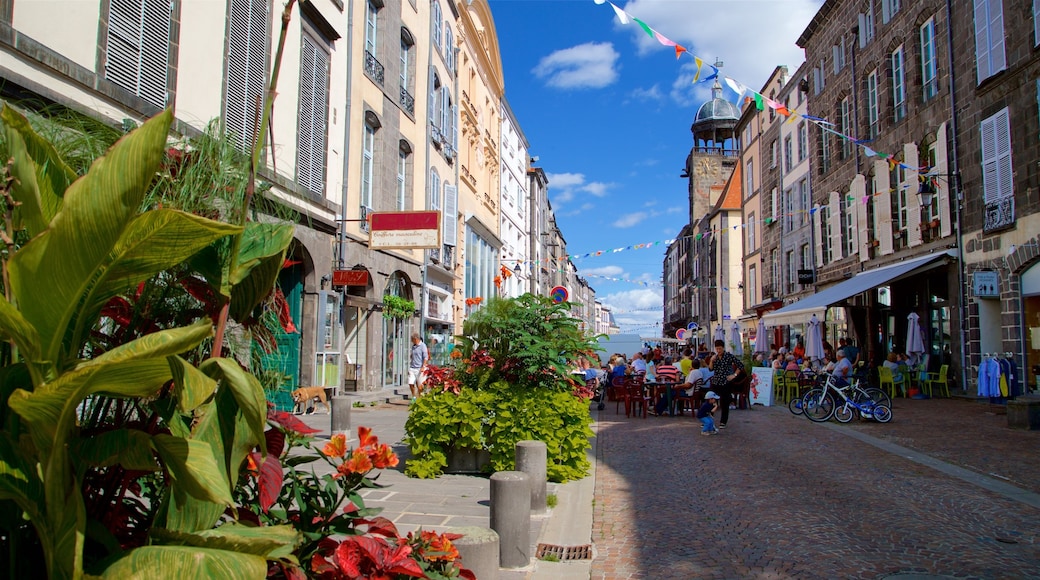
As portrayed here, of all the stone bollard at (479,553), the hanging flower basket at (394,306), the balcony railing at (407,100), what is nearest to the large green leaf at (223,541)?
the stone bollard at (479,553)

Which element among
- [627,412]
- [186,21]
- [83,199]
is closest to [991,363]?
[627,412]

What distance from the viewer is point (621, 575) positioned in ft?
14.8

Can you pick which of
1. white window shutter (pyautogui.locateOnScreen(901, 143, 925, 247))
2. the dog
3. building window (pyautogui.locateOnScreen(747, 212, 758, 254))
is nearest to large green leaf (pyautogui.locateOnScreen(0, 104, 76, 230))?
the dog

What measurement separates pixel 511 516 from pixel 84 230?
358cm

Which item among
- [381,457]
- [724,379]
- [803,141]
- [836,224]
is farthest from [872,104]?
[381,457]

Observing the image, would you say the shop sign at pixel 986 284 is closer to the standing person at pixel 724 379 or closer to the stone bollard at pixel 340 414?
the standing person at pixel 724 379

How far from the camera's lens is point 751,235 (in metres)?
36.9

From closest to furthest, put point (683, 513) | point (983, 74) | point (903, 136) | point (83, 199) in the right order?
point (83, 199)
point (683, 513)
point (983, 74)
point (903, 136)

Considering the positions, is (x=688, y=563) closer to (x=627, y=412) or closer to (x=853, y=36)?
(x=627, y=412)

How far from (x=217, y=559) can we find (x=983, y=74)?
18.5m

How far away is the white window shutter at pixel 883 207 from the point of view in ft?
65.7

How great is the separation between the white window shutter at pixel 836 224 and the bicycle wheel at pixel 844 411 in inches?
494

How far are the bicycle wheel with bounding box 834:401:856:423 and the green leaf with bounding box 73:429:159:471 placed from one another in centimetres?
1306

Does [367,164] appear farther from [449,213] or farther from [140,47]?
[140,47]
